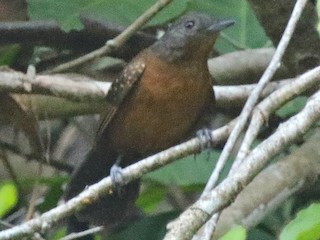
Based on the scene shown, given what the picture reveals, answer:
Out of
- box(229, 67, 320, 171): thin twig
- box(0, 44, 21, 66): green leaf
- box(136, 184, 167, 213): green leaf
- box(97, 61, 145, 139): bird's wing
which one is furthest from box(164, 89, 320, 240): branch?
box(0, 44, 21, 66): green leaf

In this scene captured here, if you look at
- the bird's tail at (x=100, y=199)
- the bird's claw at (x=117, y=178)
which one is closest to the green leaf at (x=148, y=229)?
the bird's tail at (x=100, y=199)

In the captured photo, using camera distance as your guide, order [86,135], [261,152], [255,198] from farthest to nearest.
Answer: [86,135] → [255,198] → [261,152]

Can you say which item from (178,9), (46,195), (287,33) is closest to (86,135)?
(46,195)

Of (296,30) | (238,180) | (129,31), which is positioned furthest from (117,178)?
(238,180)

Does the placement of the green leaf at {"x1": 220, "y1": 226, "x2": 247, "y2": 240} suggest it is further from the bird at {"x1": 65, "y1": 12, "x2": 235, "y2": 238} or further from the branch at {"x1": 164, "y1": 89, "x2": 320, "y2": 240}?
the bird at {"x1": 65, "y1": 12, "x2": 235, "y2": 238}

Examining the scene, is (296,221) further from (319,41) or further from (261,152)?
(319,41)

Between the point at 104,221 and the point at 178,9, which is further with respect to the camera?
the point at 178,9

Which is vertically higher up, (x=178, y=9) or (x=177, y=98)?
(x=178, y=9)
